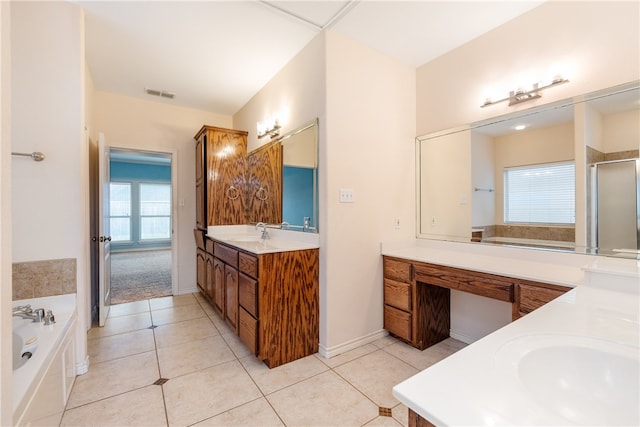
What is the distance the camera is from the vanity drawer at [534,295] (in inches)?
60.7

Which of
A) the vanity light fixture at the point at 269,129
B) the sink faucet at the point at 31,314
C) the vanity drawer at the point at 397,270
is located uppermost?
the vanity light fixture at the point at 269,129

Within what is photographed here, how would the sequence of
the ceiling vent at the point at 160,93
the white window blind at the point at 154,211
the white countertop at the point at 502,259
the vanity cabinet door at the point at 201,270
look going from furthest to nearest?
the white window blind at the point at 154,211 < the vanity cabinet door at the point at 201,270 < the ceiling vent at the point at 160,93 < the white countertop at the point at 502,259

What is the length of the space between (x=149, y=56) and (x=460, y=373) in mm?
3371

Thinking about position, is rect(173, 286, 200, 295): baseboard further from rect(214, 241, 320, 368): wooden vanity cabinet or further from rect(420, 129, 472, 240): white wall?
rect(420, 129, 472, 240): white wall

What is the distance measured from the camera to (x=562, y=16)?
1.84m

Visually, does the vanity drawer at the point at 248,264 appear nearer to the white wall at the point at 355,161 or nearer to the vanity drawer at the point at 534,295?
the white wall at the point at 355,161

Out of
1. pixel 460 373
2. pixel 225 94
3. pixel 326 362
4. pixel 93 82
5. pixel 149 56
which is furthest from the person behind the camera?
pixel 225 94

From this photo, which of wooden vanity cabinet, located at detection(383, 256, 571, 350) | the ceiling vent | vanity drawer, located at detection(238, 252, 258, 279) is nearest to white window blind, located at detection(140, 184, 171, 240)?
the ceiling vent

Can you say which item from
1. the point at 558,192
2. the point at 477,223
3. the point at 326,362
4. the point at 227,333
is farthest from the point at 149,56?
the point at 558,192

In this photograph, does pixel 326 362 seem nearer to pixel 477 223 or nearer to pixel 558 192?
pixel 477 223

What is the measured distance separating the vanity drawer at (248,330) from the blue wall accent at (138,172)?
23.4 feet

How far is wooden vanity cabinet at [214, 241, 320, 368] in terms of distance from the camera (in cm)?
209

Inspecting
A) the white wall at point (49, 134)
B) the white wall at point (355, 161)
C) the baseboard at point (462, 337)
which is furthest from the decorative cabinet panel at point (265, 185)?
the baseboard at point (462, 337)

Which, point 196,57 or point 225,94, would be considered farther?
point 225,94
